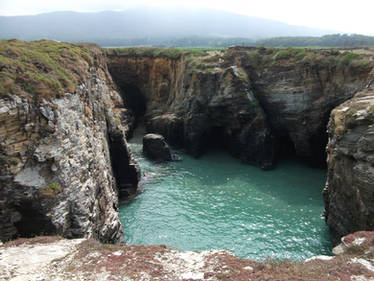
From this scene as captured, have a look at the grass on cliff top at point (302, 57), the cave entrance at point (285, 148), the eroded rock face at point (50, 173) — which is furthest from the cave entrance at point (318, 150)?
the eroded rock face at point (50, 173)

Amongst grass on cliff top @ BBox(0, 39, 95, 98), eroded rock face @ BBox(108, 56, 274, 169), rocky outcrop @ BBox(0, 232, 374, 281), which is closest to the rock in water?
eroded rock face @ BBox(108, 56, 274, 169)

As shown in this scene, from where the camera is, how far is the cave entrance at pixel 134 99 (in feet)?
184

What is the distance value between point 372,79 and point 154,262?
28.2 metres

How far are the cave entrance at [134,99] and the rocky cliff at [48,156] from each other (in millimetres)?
35361

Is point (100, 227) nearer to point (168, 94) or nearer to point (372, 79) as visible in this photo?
point (372, 79)

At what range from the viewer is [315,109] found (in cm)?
3403

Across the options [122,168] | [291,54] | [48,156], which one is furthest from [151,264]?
[291,54]

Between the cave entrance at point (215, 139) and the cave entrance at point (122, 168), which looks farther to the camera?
the cave entrance at point (215, 139)

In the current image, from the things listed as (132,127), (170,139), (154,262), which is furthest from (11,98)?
(132,127)

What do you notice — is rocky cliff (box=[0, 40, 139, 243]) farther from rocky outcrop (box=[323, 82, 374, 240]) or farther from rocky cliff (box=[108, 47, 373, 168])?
rocky cliff (box=[108, 47, 373, 168])

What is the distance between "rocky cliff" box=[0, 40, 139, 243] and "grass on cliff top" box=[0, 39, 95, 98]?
1.7 inches

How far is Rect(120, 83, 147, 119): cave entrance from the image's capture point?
56125 millimetres

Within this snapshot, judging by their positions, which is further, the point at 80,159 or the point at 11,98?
the point at 80,159

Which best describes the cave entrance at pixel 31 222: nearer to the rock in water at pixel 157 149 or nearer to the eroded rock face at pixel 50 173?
the eroded rock face at pixel 50 173
